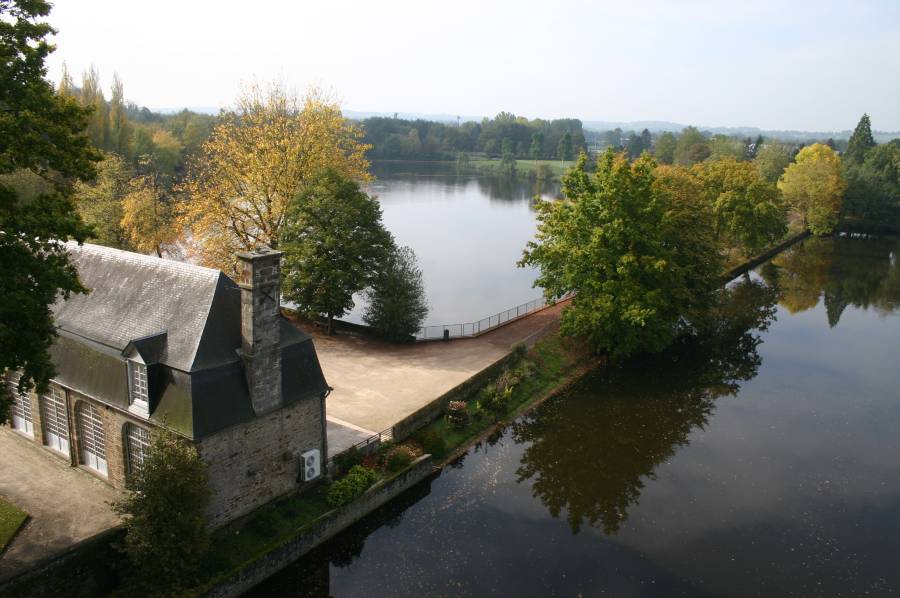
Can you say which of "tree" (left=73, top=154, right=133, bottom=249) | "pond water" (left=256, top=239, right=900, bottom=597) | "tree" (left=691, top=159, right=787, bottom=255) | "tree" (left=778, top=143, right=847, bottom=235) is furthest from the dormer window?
"tree" (left=778, top=143, right=847, bottom=235)

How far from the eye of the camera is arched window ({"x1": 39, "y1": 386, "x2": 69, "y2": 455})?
20594 mm

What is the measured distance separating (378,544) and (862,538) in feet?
50.2

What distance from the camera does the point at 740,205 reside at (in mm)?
56750

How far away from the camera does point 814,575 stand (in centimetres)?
1933

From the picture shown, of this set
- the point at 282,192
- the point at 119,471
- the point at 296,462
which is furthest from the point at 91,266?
the point at 282,192

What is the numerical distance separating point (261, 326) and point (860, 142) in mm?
108753

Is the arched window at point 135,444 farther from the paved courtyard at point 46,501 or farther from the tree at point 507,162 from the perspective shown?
the tree at point 507,162

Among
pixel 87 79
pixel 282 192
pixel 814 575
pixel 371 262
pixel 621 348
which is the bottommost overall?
pixel 814 575

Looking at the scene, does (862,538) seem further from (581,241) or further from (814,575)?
(581,241)

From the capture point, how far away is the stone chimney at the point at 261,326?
1756 centimetres

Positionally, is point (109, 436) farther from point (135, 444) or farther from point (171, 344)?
point (171, 344)

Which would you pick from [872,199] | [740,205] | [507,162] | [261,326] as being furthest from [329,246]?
[507,162]

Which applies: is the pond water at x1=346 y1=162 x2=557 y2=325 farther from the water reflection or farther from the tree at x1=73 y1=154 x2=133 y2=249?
the water reflection

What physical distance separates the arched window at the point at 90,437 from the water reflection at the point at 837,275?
44417 mm
